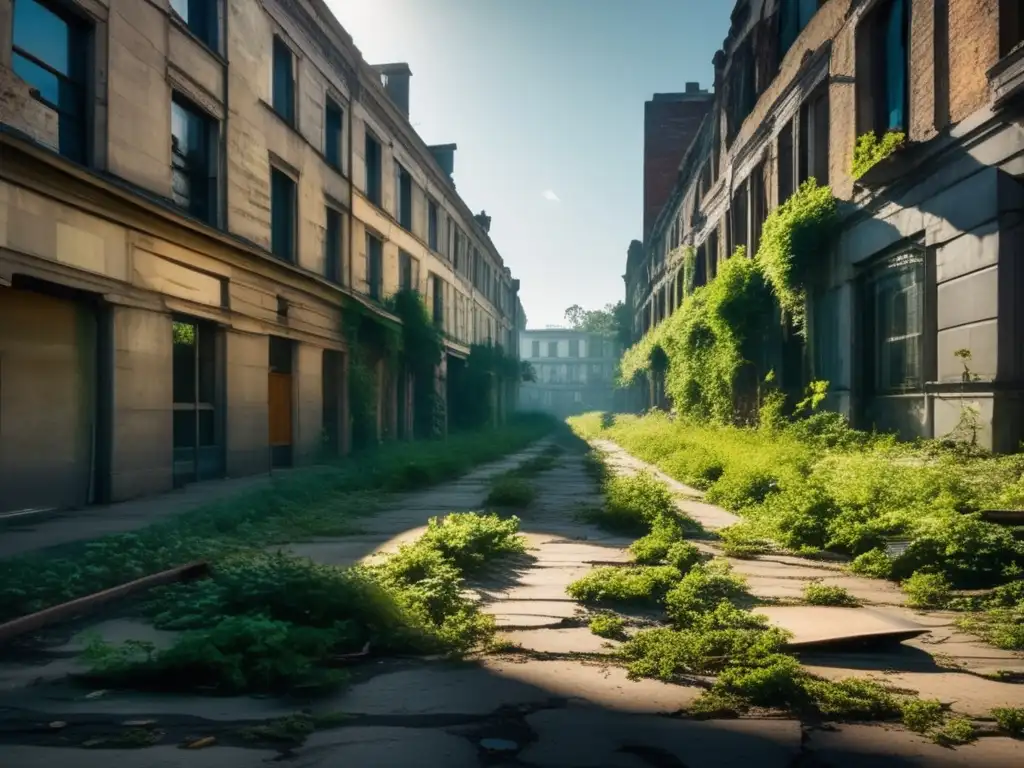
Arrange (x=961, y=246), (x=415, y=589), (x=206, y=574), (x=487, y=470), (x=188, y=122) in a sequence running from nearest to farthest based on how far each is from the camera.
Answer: (x=415, y=589) → (x=206, y=574) → (x=961, y=246) → (x=188, y=122) → (x=487, y=470)

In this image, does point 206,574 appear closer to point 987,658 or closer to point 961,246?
point 987,658

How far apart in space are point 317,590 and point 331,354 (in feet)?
39.8

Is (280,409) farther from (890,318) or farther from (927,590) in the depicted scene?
(927,590)

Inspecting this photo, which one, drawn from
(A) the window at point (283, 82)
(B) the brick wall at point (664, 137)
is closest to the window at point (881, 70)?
(A) the window at point (283, 82)

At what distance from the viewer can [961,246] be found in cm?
789

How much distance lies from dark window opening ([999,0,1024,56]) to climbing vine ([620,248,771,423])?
24.0 feet

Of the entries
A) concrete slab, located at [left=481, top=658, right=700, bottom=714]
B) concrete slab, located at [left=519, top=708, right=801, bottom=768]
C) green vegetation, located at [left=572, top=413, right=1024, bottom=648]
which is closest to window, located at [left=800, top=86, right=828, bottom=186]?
green vegetation, located at [left=572, top=413, right=1024, bottom=648]

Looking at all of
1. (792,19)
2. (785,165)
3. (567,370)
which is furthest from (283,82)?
(567,370)

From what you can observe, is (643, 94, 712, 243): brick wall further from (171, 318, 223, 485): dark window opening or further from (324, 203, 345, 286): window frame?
(171, 318, 223, 485): dark window opening

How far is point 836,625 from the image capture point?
11.8 feet

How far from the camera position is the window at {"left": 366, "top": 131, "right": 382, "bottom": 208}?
18.0 m

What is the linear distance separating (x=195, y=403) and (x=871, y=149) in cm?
1038

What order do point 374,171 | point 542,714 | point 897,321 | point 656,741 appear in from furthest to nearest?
point 374,171 → point 897,321 → point 542,714 → point 656,741

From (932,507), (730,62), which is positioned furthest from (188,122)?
(730,62)
